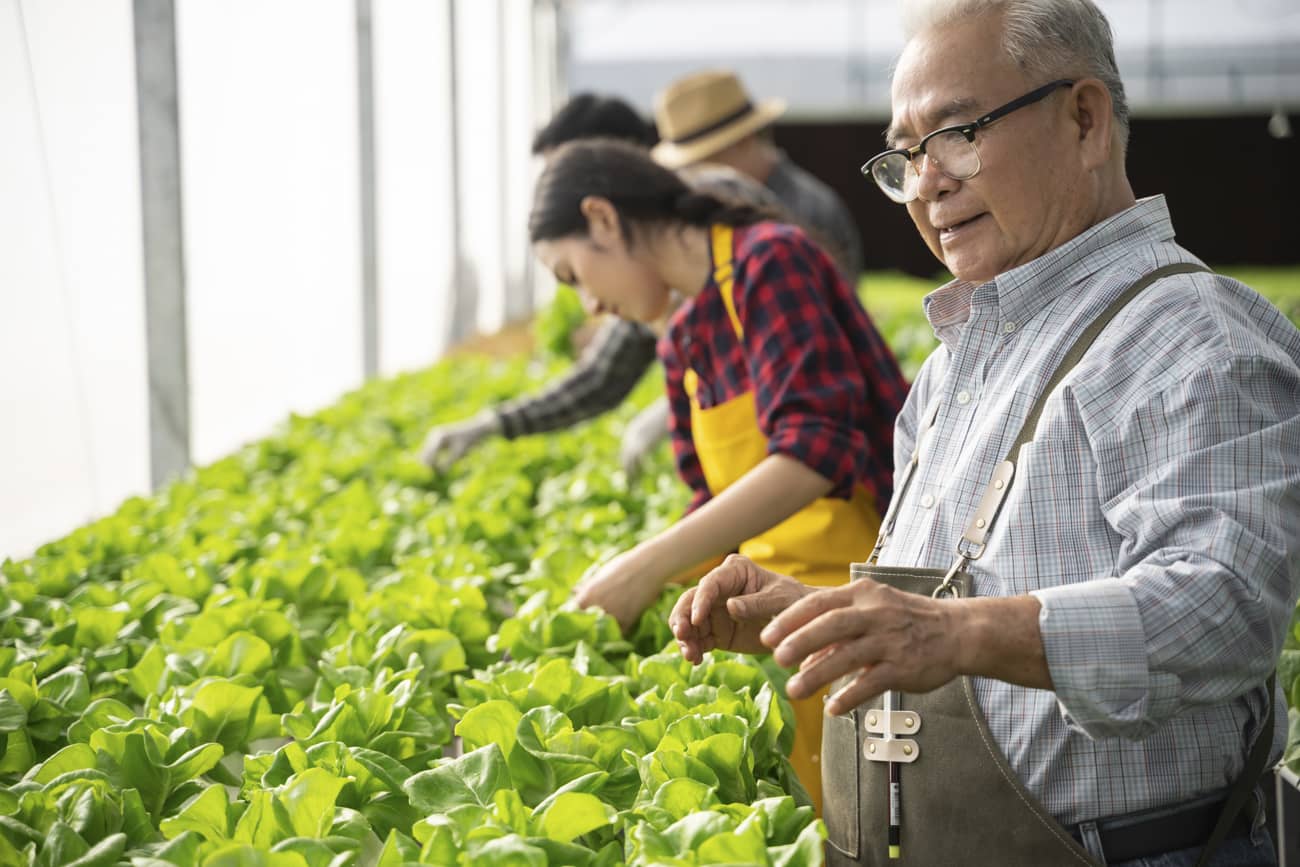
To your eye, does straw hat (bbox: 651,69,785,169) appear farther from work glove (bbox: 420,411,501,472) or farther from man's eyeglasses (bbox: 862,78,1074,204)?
man's eyeglasses (bbox: 862,78,1074,204)

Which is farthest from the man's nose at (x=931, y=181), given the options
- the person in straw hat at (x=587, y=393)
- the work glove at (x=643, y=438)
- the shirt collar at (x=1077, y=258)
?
the work glove at (x=643, y=438)

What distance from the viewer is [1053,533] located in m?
1.33

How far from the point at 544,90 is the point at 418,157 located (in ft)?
25.4

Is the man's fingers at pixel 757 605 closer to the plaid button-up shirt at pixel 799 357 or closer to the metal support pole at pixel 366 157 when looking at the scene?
the plaid button-up shirt at pixel 799 357

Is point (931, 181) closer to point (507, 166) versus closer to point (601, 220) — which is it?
point (601, 220)

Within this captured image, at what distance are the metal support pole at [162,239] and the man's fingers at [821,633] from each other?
11.0 ft

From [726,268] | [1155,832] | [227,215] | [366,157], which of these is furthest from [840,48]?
[1155,832]

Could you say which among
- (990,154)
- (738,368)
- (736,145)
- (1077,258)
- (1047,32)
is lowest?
(738,368)

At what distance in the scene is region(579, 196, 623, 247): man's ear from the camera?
8.48 ft

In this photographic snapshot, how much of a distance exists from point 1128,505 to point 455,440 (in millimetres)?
2777

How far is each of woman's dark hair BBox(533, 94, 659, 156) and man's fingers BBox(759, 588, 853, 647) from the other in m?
2.95

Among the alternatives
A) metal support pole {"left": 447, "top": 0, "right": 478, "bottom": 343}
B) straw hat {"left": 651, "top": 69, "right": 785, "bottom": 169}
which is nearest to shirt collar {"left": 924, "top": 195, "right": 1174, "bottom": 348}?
straw hat {"left": 651, "top": 69, "right": 785, "bottom": 169}

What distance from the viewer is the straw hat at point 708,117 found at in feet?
17.8

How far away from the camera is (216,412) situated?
469 centimetres
